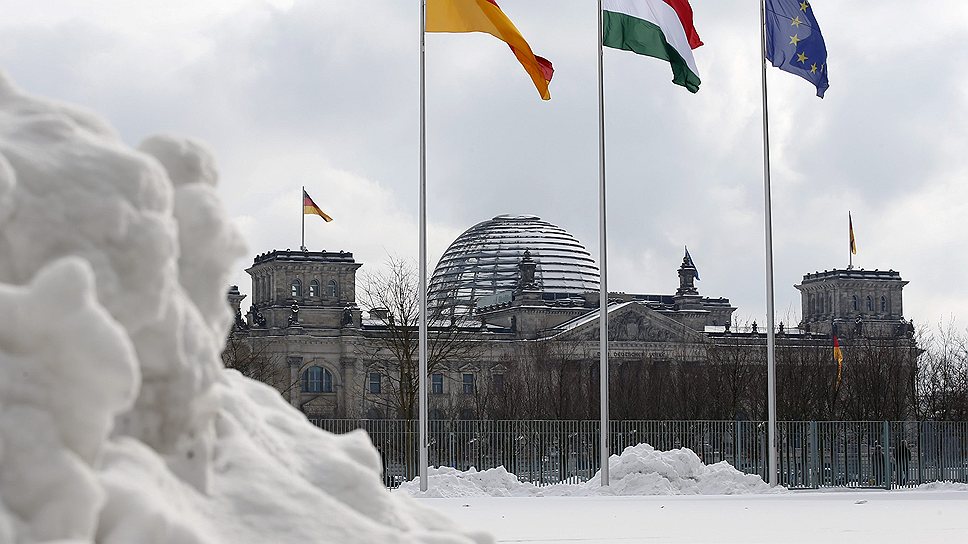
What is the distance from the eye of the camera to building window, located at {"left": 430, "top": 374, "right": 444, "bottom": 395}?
7550cm

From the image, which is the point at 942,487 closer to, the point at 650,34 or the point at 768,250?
the point at 768,250

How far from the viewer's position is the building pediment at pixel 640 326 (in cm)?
7919

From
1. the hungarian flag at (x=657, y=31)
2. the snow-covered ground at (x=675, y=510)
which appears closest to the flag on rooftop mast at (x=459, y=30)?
the hungarian flag at (x=657, y=31)

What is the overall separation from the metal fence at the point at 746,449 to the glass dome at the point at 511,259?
186 feet

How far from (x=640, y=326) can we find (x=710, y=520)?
65.2m

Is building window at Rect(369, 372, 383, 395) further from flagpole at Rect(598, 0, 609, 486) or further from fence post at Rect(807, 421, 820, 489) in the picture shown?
flagpole at Rect(598, 0, 609, 486)

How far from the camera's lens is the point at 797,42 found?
25.9 metres

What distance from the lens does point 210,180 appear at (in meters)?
5.16

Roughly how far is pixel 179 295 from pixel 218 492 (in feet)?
2.22

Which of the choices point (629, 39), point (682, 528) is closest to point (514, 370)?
point (629, 39)

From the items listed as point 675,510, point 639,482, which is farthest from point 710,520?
point 639,482

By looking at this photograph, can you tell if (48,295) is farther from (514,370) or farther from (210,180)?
(514,370)

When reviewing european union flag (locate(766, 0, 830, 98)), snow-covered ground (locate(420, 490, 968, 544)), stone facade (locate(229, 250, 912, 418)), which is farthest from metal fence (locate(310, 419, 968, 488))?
stone facade (locate(229, 250, 912, 418))

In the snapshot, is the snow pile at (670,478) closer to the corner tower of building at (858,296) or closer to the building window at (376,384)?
the building window at (376,384)
